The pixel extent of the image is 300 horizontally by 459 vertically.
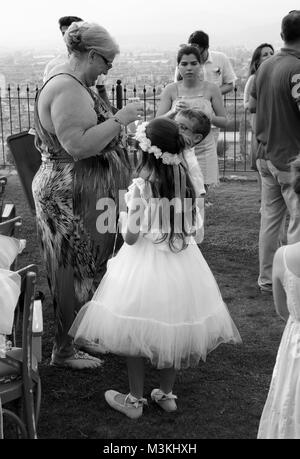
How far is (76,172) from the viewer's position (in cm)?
394

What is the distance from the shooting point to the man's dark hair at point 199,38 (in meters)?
6.95

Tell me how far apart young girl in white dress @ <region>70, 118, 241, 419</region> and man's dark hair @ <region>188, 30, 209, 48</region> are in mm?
3728

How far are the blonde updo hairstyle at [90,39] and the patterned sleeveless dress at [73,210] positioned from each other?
23 cm

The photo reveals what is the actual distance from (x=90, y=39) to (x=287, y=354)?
203cm

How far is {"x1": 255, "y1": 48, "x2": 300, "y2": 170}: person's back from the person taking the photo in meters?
4.93

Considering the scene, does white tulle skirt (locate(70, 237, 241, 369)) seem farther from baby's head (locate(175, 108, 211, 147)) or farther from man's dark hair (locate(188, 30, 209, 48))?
man's dark hair (locate(188, 30, 209, 48))

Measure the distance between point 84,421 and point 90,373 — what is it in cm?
60

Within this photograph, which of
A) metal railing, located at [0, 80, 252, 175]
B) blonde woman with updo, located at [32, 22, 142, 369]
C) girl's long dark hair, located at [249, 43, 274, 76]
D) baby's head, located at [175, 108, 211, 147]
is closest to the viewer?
blonde woman with updo, located at [32, 22, 142, 369]

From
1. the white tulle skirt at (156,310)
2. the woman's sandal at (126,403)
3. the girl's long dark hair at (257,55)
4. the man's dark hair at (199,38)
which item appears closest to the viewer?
the white tulle skirt at (156,310)

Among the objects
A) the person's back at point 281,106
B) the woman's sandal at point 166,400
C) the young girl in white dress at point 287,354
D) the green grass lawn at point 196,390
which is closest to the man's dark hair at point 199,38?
the person's back at point 281,106

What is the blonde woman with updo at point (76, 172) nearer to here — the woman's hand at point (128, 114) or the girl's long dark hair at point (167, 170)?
the woman's hand at point (128, 114)

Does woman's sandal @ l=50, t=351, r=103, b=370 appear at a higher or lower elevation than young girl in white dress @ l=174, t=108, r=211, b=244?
lower

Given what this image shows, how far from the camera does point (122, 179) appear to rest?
13.4ft

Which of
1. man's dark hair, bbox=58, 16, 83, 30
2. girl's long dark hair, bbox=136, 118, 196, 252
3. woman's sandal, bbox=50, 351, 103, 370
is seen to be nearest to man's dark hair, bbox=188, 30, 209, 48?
man's dark hair, bbox=58, 16, 83, 30
